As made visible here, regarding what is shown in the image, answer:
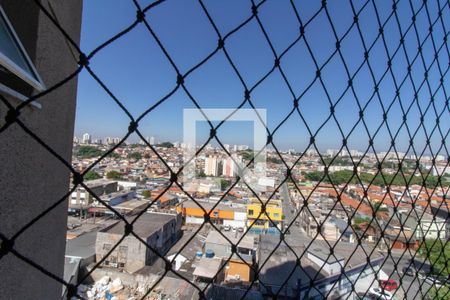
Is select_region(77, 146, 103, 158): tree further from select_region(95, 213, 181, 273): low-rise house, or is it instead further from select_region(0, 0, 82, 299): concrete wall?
select_region(95, 213, 181, 273): low-rise house

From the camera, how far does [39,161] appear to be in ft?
1.55

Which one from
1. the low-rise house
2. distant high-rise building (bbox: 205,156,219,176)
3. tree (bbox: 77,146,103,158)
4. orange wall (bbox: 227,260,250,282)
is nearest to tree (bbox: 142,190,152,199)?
distant high-rise building (bbox: 205,156,219,176)

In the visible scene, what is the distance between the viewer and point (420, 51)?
34.8 inches

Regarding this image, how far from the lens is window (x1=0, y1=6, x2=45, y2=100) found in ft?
1.08

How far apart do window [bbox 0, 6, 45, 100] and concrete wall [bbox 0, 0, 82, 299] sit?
0.03m

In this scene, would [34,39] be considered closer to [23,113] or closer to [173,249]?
[23,113]

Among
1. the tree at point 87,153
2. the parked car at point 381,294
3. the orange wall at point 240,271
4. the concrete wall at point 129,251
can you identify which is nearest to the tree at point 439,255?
the parked car at point 381,294

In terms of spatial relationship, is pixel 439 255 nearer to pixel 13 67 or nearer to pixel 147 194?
pixel 13 67

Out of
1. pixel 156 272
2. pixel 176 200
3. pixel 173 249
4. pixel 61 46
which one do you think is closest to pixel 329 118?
pixel 61 46

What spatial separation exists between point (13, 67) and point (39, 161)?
0.70ft

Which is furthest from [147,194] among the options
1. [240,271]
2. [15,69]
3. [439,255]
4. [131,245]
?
[15,69]

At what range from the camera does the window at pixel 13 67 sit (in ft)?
1.08

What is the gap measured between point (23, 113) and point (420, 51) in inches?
43.4

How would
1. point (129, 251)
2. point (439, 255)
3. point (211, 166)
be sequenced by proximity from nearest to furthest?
point (439, 255) → point (129, 251) → point (211, 166)
